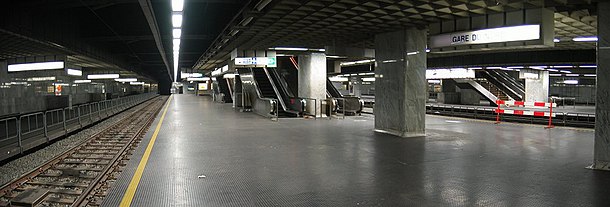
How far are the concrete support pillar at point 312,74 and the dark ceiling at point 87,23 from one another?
4208 millimetres

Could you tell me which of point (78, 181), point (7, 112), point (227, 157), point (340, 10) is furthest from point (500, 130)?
point (7, 112)

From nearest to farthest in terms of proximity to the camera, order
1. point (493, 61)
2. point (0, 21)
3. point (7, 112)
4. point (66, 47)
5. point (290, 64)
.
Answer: point (0, 21), point (66, 47), point (7, 112), point (493, 61), point (290, 64)

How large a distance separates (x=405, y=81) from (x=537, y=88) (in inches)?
946

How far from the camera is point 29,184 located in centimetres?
656

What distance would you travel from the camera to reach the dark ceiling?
1325cm

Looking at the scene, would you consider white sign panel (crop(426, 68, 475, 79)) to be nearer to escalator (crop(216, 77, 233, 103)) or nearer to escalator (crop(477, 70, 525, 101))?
escalator (crop(477, 70, 525, 101))

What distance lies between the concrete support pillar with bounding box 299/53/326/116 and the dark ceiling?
4208mm

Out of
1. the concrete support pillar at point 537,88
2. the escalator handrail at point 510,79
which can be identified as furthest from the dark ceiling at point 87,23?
the escalator handrail at point 510,79

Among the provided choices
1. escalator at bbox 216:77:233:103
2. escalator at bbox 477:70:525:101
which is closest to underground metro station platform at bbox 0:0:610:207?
escalator at bbox 477:70:525:101

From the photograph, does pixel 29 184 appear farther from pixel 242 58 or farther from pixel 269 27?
pixel 242 58

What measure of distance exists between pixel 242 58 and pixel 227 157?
12.0m

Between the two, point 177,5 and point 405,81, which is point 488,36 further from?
point 177,5

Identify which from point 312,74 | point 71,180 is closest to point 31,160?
point 71,180

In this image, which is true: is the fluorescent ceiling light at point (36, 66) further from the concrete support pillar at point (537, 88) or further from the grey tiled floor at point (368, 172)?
the concrete support pillar at point (537, 88)
